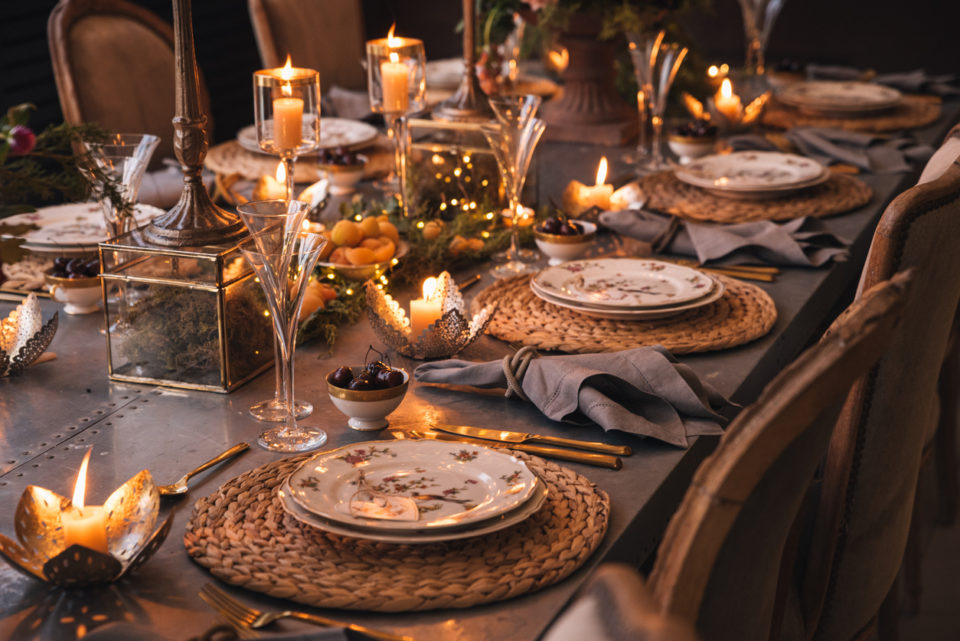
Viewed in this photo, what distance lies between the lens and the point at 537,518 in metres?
0.93

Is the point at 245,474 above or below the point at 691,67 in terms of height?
below

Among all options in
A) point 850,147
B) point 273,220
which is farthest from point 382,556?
point 850,147

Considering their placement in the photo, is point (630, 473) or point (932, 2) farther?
point (932, 2)

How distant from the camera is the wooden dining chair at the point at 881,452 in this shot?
3.79 ft

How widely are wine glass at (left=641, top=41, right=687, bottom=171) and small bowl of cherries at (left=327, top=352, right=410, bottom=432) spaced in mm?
1266

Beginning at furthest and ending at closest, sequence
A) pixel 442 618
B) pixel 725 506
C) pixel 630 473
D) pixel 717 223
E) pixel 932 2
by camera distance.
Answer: pixel 932 2 < pixel 717 223 < pixel 630 473 < pixel 442 618 < pixel 725 506

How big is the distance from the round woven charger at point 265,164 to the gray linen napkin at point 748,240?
666 millimetres

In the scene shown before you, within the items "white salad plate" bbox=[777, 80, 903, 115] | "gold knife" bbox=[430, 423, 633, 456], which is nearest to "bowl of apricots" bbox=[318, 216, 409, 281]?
"gold knife" bbox=[430, 423, 633, 456]

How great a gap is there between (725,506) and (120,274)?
0.85 metres

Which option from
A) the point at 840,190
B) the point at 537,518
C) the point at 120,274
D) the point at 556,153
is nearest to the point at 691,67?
the point at 556,153

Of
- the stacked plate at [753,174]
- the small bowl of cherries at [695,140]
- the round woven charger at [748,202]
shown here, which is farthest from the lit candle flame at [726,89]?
the round woven charger at [748,202]

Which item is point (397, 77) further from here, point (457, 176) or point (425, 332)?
point (425, 332)

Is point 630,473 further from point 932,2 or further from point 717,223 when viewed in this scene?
point 932,2

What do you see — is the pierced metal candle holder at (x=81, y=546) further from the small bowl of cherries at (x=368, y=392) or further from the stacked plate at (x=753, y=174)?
the stacked plate at (x=753, y=174)
